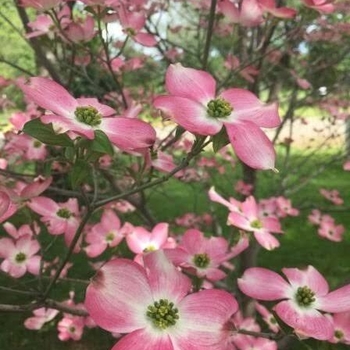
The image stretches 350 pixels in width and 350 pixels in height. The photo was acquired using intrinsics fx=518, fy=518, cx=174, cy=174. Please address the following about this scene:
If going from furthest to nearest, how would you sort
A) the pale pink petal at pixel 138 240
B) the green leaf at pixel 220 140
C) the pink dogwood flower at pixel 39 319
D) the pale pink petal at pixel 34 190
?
1. the pink dogwood flower at pixel 39 319
2. the pale pink petal at pixel 138 240
3. the pale pink petal at pixel 34 190
4. the green leaf at pixel 220 140

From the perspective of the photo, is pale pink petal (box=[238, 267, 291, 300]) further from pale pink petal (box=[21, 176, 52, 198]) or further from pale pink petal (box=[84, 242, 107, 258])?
pale pink petal (box=[84, 242, 107, 258])

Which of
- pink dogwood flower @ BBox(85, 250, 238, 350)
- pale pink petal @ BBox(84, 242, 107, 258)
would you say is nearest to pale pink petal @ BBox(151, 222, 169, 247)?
pale pink petal @ BBox(84, 242, 107, 258)

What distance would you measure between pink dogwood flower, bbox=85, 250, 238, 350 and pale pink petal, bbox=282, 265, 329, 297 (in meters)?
0.24

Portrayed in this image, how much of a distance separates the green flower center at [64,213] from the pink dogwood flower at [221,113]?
0.57 meters

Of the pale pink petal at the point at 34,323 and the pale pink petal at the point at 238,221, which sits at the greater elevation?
the pale pink petal at the point at 238,221

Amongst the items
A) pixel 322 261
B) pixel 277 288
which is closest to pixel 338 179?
pixel 322 261

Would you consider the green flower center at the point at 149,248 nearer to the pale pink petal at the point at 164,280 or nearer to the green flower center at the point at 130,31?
the pale pink petal at the point at 164,280

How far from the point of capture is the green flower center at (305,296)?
73 centimetres

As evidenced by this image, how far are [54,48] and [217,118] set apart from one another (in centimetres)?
95

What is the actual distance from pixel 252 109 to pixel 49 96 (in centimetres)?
26

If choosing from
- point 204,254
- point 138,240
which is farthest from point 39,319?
point 204,254

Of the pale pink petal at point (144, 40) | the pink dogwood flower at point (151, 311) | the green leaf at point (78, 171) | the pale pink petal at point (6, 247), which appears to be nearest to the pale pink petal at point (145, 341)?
the pink dogwood flower at point (151, 311)

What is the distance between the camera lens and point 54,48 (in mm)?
1445

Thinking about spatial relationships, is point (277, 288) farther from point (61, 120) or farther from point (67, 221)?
point (67, 221)
